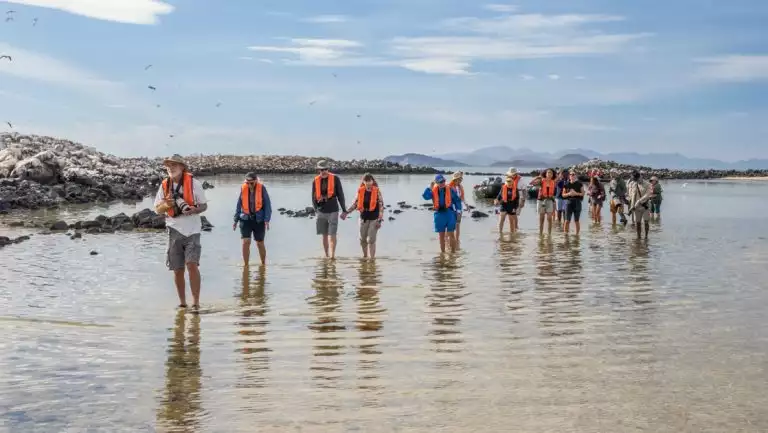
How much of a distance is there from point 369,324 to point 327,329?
575 mm

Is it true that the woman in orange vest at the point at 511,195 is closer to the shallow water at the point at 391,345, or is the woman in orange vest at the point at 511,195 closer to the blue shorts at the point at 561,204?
the blue shorts at the point at 561,204

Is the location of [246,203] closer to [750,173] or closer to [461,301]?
[461,301]

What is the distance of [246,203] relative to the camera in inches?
598

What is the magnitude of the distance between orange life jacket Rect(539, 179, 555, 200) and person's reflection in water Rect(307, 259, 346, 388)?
917 cm

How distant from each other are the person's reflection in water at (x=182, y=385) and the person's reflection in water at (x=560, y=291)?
401cm

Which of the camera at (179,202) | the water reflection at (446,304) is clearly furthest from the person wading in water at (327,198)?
the camera at (179,202)

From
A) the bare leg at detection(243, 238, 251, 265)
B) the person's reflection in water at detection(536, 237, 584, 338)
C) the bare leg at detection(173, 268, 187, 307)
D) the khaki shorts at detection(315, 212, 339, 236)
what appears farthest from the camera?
the khaki shorts at detection(315, 212, 339, 236)

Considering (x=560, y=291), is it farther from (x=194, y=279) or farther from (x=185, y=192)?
(x=185, y=192)

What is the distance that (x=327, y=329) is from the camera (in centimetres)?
991

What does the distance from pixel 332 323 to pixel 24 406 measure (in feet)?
13.9

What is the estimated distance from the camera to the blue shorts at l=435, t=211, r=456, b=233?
17688mm

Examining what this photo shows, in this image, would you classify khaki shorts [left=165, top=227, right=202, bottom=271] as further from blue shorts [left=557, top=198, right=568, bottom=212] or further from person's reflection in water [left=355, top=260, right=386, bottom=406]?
blue shorts [left=557, top=198, right=568, bottom=212]

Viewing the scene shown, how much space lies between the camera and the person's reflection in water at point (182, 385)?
6.37 m

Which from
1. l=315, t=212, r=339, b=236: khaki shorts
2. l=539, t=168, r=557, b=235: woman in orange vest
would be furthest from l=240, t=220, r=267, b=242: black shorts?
l=539, t=168, r=557, b=235: woman in orange vest
